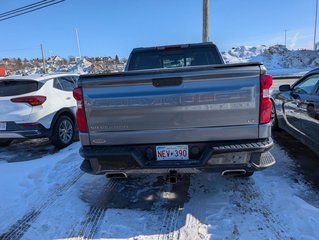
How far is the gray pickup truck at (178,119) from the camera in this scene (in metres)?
3.17

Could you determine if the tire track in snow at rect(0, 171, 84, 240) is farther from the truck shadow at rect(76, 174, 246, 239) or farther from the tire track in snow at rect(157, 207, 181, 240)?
the tire track in snow at rect(157, 207, 181, 240)

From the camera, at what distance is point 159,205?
392cm

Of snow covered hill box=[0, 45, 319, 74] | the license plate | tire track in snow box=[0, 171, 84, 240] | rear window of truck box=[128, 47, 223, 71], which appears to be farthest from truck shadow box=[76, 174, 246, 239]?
snow covered hill box=[0, 45, 319, 74]

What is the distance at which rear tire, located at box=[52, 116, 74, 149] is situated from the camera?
6740 mm

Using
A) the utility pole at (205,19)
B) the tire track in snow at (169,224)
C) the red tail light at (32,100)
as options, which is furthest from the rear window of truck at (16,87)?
the utility pole at (205,19)

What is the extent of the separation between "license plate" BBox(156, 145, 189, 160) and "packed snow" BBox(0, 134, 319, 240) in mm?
750

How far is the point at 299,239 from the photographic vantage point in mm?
3041

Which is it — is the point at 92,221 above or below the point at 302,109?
below

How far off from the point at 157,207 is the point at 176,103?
144 centimetres

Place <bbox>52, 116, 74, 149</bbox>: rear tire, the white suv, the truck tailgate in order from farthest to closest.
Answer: <bbox>52, 116, 74, 149</bbox>: rear tire < the white suv < the truck tailgate

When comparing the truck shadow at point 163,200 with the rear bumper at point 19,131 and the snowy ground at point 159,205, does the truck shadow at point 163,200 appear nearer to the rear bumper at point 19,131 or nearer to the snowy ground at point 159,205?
the snowy ground at point 159,205

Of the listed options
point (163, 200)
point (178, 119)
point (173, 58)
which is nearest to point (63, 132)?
point (173, 58)

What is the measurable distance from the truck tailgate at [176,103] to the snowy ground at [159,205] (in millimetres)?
961

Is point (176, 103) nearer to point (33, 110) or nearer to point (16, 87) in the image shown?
point (33, 110)
